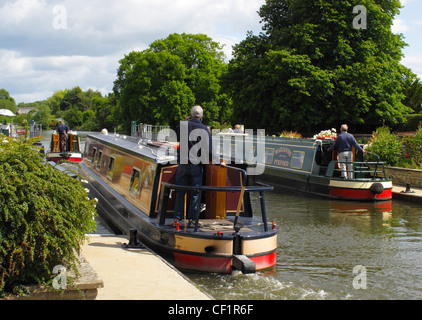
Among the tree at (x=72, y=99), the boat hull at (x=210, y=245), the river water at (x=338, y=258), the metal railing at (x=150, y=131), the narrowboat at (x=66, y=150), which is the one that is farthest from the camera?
the tree at (x=72, y=99)

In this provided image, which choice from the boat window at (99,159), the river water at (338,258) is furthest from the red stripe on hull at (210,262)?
the boat window at (99,159)

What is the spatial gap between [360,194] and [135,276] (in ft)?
32.7

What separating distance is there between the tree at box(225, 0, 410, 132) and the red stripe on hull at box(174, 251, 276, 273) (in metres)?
19.9

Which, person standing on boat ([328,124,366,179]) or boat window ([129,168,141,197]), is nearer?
boat window ([129,168,141,197])

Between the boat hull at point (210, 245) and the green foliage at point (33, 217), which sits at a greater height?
the green foliage at point (33, 217)

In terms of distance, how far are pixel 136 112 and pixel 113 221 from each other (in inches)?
1588

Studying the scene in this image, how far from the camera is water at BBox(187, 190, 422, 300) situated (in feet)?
20.7

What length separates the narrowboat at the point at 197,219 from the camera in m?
6.59

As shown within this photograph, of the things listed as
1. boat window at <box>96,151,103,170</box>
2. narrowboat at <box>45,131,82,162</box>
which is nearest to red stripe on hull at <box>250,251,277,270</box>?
boat window at <box>96,151,103,170</box>

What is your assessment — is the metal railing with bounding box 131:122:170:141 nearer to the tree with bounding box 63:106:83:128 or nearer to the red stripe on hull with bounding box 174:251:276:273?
the red stripe on hull with bounding box 174:251:276:273

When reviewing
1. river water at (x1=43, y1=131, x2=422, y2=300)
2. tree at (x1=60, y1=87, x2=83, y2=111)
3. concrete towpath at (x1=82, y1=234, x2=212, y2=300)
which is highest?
tree at (x1=60, y1=87, x2=83, y2=111)

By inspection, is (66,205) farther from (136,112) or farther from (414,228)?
(136,112)

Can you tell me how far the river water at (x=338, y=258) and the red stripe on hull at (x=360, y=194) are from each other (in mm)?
516

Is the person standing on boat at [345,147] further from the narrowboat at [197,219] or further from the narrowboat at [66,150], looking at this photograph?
the narrowboat at [66,150]
